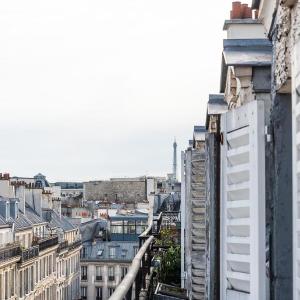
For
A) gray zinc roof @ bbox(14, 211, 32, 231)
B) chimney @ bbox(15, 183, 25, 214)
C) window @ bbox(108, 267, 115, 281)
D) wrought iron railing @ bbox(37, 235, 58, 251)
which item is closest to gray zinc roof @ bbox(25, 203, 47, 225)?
chimney @ bbox(15, 183, 25, 214)

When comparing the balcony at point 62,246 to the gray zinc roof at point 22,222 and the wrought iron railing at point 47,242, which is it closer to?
the wrought iron railing at point 47,242

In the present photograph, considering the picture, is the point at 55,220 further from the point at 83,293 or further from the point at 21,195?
the point at 83,293

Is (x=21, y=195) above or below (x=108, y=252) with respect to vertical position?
above

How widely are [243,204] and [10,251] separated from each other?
94.8 feet

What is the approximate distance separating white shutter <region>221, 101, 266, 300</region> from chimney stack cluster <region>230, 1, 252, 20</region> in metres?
1.81

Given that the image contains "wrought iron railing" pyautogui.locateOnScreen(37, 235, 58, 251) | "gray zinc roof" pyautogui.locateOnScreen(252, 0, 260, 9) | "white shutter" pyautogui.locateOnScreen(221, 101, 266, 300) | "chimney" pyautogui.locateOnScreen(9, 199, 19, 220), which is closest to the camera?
"white shutter" pyautogui.locateOnScreen(221, 101, 266, 300)

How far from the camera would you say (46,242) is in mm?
39406

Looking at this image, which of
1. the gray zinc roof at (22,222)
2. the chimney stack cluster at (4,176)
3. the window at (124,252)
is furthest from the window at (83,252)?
the chimney stack cluster at (4,176)

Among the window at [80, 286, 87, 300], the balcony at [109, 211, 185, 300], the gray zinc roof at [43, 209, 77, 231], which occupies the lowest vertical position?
the window at [80, 286, 87, 300]

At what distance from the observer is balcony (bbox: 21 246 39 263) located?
1340 inches

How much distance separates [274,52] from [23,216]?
35.0 m

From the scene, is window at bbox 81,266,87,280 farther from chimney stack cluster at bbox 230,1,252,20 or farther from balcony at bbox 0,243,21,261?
chimney stack cluster at bbox 230,1,252,20

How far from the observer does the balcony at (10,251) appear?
30880 mm

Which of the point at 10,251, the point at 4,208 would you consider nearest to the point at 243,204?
the point at 10,251
